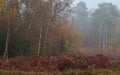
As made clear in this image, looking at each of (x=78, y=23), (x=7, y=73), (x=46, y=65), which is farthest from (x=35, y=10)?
(x=78, y=23)

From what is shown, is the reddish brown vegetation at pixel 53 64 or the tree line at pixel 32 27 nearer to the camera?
the reddish brown vegetation at pixel 53 64

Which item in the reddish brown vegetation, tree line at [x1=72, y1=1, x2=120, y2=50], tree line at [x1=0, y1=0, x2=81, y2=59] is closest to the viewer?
the reddish brown vegetation

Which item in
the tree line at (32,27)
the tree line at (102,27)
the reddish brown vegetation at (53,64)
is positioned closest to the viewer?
the reddish brown vegetation at (53,64)

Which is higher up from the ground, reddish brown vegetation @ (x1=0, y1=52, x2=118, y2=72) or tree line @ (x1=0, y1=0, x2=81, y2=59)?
tree line @ (x1=0, y1=0, x2=81, y2=59)

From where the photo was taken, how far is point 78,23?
82.6 meters

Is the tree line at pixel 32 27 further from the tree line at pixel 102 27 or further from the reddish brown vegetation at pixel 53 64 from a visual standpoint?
the tree line at pixel 102 27

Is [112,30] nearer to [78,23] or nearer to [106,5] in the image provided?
[106,5]

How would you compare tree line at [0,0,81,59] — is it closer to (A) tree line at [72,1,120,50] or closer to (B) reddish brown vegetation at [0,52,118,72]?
(B) reddish brown vegetation at [0,52,118,72]

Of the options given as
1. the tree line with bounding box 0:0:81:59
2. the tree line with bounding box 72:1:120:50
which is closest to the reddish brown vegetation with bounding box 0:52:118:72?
the tree line with bounding box 0:0:81:59

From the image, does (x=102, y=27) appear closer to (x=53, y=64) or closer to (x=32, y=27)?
(x=32, y=27)

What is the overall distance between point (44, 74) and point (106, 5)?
5924 centimetres

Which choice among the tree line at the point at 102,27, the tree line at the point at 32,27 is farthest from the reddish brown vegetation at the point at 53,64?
the tree line at the point at 102,27

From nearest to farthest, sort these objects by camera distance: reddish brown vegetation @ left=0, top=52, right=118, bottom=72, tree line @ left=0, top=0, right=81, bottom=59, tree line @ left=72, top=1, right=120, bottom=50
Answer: reddish brown vegetation @ left=0, top=52, right=118, bottom=72 < tree line @ left=0, top=0, right=81, bottom=59 < tree line @ left=72, top=1, right=120, bottom=50

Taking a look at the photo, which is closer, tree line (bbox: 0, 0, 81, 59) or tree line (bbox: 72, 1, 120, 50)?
tree line (bbox: 0, 0, 81, 59)
